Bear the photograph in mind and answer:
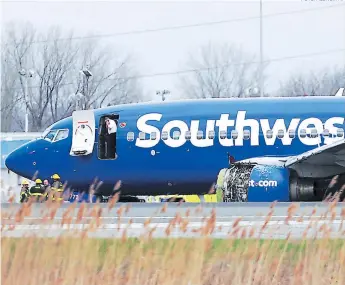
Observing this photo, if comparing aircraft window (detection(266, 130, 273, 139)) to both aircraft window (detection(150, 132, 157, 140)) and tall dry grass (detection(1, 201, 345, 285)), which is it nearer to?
aircraft window (detection(150, 132, 157, 140))

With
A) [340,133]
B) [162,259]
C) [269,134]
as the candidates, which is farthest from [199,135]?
[162,259]

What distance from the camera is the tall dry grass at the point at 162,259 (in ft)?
18.8

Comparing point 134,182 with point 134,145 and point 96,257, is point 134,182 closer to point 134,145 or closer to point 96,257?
point 134,145

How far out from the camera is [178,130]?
66.4ft

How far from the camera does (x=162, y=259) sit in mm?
5918

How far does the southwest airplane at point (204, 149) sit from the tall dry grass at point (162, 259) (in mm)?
11950

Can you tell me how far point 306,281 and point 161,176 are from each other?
1467 cm

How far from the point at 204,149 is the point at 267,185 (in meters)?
2.64

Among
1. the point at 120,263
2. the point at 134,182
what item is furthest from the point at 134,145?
the point at 120,263

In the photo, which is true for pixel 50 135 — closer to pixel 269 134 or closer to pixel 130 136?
pixel 130 136

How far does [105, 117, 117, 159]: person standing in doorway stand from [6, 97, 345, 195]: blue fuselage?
10.5 inches

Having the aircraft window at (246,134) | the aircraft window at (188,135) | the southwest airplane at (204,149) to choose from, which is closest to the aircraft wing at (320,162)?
the southwest airplane at (204,149)

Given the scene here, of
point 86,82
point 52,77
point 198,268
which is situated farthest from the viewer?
point 52,77

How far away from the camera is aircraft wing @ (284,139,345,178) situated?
18.1 meters
